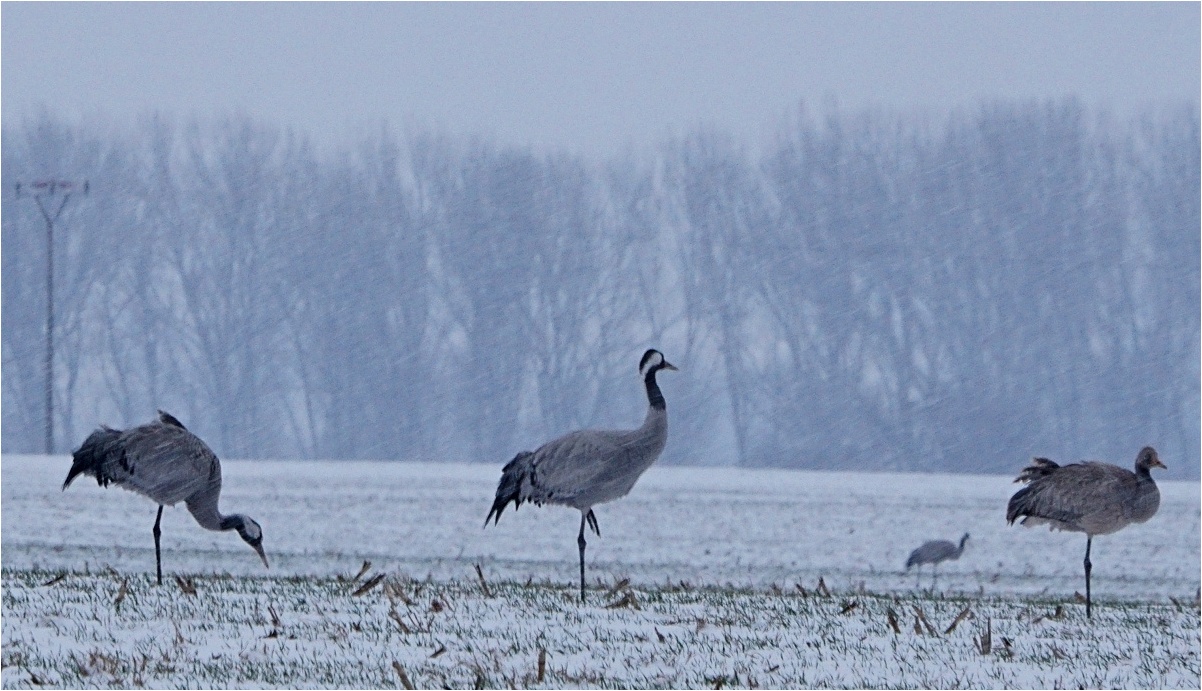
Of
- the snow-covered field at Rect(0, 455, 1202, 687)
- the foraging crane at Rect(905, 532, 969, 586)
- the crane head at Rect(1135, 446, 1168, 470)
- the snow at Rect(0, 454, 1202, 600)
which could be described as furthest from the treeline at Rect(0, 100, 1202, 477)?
the crane head at Rect(1135, 446, 1168, 470)

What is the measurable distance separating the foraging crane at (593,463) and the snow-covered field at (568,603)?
70 centimetres

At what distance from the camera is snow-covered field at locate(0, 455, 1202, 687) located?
833 centimetres

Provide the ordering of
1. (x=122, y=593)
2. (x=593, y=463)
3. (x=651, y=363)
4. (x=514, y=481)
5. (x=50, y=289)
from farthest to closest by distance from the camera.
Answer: (x=50, y=289), (x=514, y=481), (x=651, y=363), (x=593, y=463), (x=122, y=593)

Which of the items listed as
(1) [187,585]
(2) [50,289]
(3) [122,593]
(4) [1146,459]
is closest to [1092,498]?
(4) [1146,459]

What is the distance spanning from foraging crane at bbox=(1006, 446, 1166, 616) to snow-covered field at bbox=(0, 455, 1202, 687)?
67cm

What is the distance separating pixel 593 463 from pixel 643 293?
139 ft

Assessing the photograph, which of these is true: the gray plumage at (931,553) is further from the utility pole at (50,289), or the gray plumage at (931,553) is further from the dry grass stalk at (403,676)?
the utility pole at (50,289)

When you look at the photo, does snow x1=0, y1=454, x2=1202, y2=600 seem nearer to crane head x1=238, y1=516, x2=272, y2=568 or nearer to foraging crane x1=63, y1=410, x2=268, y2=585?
crane head x1=238, y1=516, x2=272, y2=568

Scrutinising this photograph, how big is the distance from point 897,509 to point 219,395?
2980 centimetres

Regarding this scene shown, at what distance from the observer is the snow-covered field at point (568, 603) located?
8.33 m

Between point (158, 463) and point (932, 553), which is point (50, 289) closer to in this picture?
point (932, 553)

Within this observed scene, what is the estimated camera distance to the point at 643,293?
54.1 m

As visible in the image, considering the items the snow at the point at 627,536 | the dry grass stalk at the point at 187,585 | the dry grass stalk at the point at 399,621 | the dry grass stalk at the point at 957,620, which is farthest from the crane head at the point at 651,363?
the snow at the point at 627,536

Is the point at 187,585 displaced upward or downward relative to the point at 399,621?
downward
